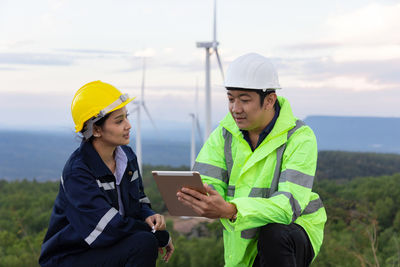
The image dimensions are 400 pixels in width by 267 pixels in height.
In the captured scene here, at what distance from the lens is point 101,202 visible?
5.01 meters

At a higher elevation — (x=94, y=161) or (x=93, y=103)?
(x=93, y=103)

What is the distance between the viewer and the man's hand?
4.87 m

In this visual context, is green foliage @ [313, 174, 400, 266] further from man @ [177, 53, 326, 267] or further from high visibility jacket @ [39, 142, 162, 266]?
high visibility jacket @ [39, 142, 162, 266]

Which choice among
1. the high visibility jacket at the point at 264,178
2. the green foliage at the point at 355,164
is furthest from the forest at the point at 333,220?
the high visibility jacket at the point at 264,178

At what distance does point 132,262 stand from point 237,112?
1.71 metres

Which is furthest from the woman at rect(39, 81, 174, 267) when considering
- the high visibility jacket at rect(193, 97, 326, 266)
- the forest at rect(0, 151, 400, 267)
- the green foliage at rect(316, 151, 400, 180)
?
the green foliage at rect(316, 151, 400, 180)

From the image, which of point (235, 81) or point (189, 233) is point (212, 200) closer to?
point (235, 81)

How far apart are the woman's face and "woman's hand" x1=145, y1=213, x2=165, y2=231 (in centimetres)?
76

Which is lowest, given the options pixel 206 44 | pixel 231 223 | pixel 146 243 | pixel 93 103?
pixel 146 243

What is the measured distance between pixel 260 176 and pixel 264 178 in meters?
0.04

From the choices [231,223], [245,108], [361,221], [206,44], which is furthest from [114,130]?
[206,44]

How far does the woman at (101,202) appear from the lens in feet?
16.3

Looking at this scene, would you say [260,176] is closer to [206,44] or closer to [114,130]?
[114,130]

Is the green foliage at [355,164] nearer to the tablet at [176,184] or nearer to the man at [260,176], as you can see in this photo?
the man at [260,176]
